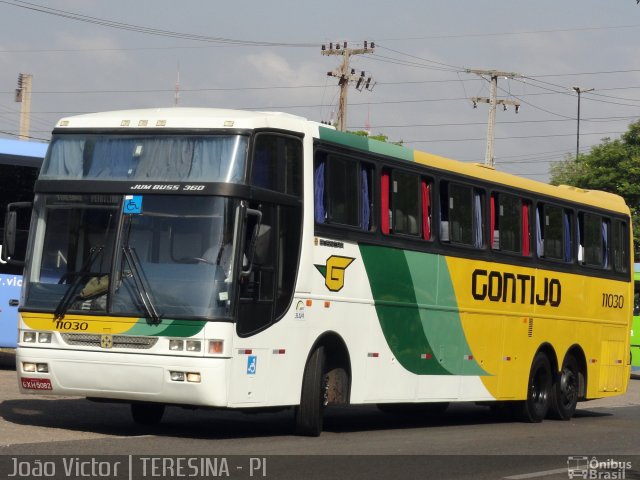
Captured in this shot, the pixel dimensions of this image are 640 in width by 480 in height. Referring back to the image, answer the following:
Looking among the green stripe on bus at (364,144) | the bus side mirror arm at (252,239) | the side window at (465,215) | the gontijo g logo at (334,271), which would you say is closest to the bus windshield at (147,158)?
the bus side mirror arm at (252,239)

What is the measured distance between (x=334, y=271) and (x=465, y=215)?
141 inches

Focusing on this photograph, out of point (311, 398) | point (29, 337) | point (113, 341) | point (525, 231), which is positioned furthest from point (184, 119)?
point (525, 231)

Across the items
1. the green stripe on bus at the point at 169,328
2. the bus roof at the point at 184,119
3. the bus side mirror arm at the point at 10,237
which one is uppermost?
the bus roof at the point at 184,119

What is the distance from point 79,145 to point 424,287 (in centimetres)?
495

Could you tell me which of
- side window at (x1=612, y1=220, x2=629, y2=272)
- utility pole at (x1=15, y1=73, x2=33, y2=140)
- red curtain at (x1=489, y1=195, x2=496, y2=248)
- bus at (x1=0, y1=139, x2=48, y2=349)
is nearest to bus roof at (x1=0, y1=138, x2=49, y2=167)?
bus at (x1=0, y1=139, x2=48, y2=349)

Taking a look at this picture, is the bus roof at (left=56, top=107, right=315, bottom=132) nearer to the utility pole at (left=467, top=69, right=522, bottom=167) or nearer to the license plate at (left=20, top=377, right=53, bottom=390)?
the license plate at (left=20, top=377, right=53, bottom=390)

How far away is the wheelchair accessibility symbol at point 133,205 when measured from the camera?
13531mm

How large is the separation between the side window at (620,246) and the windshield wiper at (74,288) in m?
11.3

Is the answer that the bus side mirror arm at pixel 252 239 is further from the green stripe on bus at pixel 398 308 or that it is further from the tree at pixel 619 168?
the tree at pixel 619 168

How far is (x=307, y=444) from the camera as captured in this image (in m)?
13.9

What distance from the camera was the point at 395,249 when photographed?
1619 centimetres

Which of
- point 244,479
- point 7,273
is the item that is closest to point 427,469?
point 244,479

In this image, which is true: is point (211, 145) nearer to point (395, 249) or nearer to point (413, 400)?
point (395, 249)

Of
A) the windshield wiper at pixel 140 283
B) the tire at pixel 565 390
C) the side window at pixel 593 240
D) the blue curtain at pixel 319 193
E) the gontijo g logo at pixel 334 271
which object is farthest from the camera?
the side window at pixel 593 240
